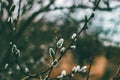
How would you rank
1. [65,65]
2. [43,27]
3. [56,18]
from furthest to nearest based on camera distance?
[65,65]
[43,27]
[56,18]

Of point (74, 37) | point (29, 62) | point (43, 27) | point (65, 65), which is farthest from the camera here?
point (65, 65)

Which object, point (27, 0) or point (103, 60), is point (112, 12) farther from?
point (103, 60)

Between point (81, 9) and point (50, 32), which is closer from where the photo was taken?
point (81, 9)

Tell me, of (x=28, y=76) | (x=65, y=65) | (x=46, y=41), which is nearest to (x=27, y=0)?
(x=46, y=41)

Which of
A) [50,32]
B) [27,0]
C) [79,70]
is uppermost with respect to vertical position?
[50,32]

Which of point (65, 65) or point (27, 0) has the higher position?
point (65, 65)

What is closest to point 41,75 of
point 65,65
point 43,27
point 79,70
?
point 79,70

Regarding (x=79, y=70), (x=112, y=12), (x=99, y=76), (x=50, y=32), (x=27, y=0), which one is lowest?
(x=79, y=70)

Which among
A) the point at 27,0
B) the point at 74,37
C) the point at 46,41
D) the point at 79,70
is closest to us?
the point at 74,37

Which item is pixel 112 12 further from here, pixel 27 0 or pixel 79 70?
pixel 79 70
